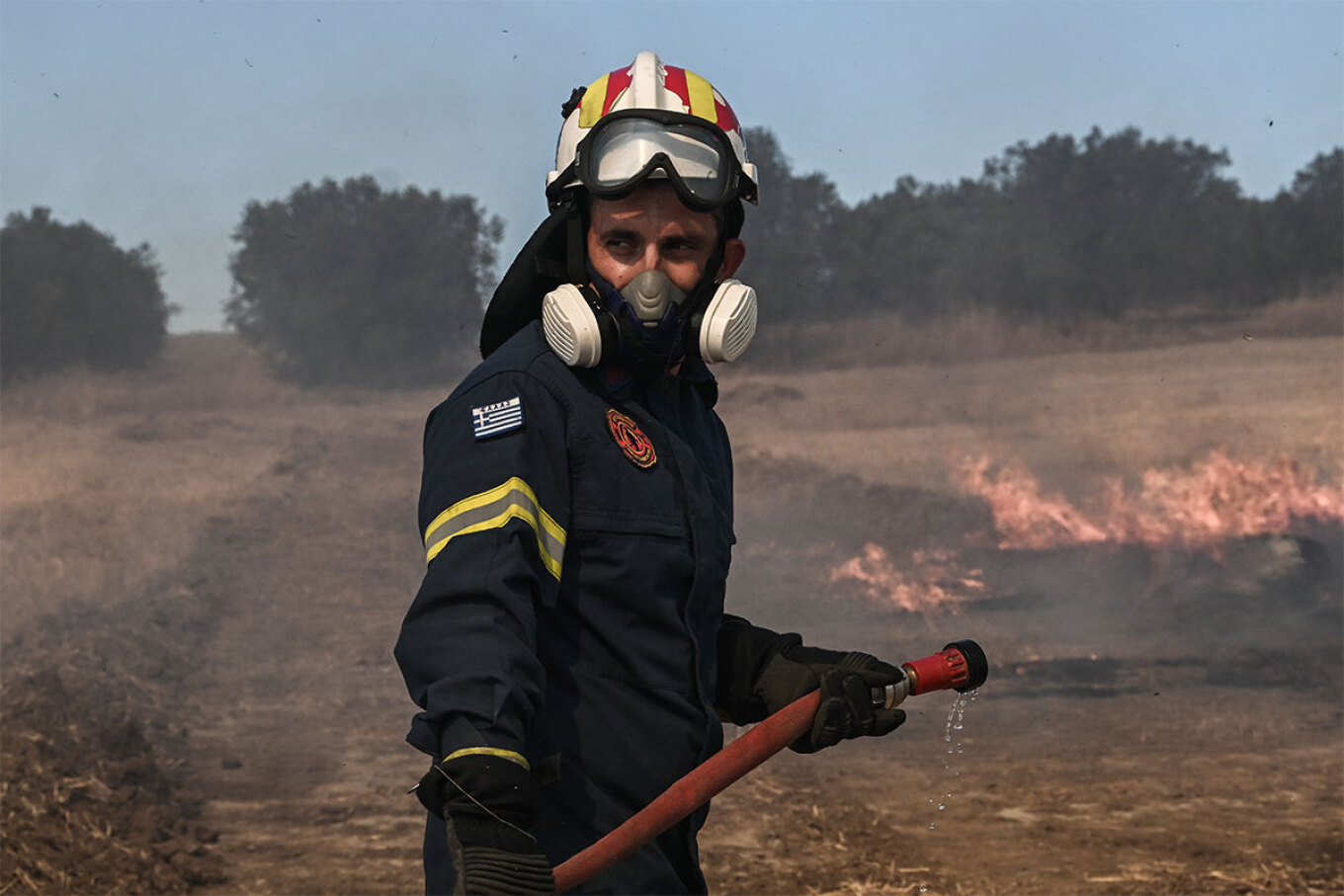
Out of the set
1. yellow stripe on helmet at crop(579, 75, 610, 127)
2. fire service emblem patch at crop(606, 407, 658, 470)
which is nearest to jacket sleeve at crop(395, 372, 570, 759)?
fire service emblem patch at crop(606, 407, 658, 470)

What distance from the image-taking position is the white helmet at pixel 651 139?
3.37 m

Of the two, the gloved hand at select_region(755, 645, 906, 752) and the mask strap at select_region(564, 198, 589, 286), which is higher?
the mask strap at select_region(564, 198, 589, 286)

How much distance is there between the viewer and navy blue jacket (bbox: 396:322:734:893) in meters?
2.84

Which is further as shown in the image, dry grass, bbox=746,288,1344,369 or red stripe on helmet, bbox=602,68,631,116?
dry grass, bbox=746,288,1344,369

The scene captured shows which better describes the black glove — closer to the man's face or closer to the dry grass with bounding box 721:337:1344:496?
the man's face

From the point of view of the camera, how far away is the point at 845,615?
15969 mm

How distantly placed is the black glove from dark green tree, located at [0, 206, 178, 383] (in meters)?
23.9

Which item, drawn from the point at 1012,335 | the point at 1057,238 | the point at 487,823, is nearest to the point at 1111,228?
the point at 1057,238

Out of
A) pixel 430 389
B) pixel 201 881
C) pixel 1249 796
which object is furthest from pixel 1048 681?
pixel 430 389

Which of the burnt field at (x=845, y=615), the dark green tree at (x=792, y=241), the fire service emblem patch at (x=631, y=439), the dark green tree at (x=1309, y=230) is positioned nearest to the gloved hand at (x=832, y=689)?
the fire service emblem patch at (x=631, y=439)

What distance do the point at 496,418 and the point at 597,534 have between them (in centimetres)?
32

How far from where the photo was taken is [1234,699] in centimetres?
1147

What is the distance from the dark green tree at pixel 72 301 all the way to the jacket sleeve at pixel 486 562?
23.6 meters

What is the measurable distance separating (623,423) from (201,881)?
17.4ft
